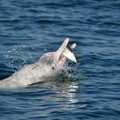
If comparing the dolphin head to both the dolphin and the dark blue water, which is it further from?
the dark blue water

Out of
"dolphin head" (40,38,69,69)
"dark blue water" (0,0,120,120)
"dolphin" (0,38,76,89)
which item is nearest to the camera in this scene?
"dark blue water" (0,0,120,120)

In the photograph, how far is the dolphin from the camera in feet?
38.1

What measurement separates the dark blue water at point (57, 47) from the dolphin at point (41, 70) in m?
0.28

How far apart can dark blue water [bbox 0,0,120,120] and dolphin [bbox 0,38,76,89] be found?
28cm

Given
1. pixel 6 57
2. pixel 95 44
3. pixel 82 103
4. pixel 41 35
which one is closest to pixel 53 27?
pixel 41 35

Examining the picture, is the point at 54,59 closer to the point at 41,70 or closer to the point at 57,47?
the point at 41,70

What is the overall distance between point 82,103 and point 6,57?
19.5ft

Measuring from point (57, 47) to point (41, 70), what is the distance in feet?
16.9

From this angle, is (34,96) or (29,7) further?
(29,7)

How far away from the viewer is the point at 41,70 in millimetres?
11859

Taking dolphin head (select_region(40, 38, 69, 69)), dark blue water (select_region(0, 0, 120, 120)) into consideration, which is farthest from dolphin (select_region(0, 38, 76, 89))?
dark blue water (select_region(0, 0, 120, 120))

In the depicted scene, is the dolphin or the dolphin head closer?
the dolphin

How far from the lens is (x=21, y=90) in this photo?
1126 centimetres

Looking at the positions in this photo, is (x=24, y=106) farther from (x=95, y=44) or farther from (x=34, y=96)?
(x=95, y=44)
